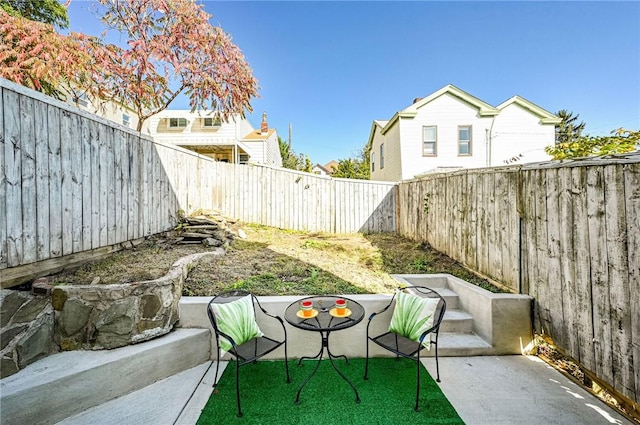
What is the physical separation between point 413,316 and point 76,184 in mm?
4053

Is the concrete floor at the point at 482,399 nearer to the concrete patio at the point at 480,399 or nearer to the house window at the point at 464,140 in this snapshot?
the concrete patio at the point at 480,399

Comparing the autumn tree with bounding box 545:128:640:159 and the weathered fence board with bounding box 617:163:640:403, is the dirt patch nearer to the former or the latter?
the weathered fence board with bounding box 617:163:640:403

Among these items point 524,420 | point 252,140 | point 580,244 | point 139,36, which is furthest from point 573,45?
point 252,140

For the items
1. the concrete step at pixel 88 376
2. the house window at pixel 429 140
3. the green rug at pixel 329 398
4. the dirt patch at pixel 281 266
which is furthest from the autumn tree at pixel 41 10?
the house window at pixel 429 140

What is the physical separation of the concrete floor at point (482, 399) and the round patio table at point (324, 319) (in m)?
0.93

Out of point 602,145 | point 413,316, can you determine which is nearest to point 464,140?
point 602,145

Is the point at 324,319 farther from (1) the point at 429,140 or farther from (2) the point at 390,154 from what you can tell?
(2) the point at 390,154

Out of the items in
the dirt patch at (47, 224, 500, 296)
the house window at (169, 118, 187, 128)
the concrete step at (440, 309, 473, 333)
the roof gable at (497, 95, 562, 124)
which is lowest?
the concrete step at (440, 309, 473, 333)

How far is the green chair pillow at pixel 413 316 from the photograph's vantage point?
262cm

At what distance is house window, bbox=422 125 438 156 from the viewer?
11336 millimetres

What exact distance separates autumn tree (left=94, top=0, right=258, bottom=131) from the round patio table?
5873mm

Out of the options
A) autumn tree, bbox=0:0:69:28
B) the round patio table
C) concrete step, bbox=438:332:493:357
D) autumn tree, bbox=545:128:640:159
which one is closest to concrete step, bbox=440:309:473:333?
concrete step, bbox=438:332:493:357

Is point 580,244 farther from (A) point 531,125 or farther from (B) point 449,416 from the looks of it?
(A) point 531,125

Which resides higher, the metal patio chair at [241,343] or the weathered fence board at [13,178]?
the weathered fence board at [13,178]
